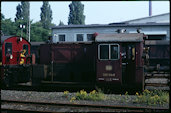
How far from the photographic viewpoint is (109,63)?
1023 cm

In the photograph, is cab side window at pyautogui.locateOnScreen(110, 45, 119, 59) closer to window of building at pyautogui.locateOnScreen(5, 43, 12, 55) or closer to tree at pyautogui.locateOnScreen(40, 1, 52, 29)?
window of building at pyautogui.locateOnScreen(5, 43, 12, 55)

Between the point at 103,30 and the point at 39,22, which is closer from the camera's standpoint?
the point at 103,30

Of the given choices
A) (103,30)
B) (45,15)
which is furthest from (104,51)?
(45,15)

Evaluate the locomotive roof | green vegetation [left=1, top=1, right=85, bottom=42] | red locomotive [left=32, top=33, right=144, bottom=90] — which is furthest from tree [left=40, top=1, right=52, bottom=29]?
the locomotive roof

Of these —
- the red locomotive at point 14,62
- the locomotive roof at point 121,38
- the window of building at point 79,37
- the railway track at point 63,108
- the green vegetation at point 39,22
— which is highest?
the green vegetation at point 39,22

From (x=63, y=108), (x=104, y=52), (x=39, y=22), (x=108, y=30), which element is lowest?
(x=63, y=108)

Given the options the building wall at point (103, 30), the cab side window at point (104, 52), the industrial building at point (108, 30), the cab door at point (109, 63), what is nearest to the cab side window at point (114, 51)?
the cab door at point (109, 63)

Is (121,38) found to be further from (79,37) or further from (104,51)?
(79,37)

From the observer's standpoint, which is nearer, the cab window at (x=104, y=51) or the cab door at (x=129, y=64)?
the cab door at (x=129, y=64)

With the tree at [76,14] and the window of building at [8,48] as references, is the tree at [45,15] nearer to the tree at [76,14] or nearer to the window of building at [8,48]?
the tree at [76,14]

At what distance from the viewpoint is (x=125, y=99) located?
9.20m

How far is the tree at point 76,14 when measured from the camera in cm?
5911

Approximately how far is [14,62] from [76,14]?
48172 mm

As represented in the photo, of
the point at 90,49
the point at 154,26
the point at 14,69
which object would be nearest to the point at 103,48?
the point at 90,49
